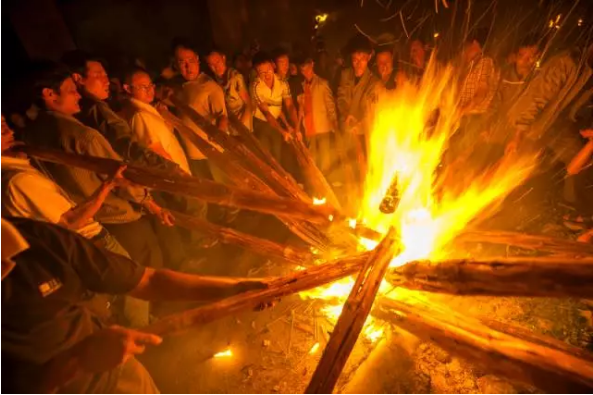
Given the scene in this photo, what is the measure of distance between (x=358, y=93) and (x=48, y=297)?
546 centimetres

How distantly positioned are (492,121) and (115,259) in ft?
19.5

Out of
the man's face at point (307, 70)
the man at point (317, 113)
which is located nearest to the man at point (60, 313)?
the man at point (317, 113)

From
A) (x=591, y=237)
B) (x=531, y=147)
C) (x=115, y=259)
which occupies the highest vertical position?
(x=531, y=147)

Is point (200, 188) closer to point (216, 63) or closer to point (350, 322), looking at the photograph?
point (350, 322)

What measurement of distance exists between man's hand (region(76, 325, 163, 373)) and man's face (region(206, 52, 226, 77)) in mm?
4740

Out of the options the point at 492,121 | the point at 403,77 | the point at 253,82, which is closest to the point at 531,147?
the point at 492,121

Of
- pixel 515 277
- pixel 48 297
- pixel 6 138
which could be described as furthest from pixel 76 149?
pixel 515 277

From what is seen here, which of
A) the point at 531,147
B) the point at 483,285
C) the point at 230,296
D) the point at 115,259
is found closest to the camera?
the point at 483,285

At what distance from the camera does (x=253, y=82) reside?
6027mm

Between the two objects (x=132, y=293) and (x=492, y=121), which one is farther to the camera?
(x=492, y=121)

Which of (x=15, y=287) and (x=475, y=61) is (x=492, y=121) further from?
(x=15, y=287)

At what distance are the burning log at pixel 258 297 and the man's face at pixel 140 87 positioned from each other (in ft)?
11.3

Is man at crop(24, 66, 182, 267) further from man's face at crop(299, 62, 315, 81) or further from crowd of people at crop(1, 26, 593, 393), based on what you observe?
man's face at crop(299, 62, 315, 81)

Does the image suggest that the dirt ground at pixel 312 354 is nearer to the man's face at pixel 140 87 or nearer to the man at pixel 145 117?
the man at pixel 145 117
